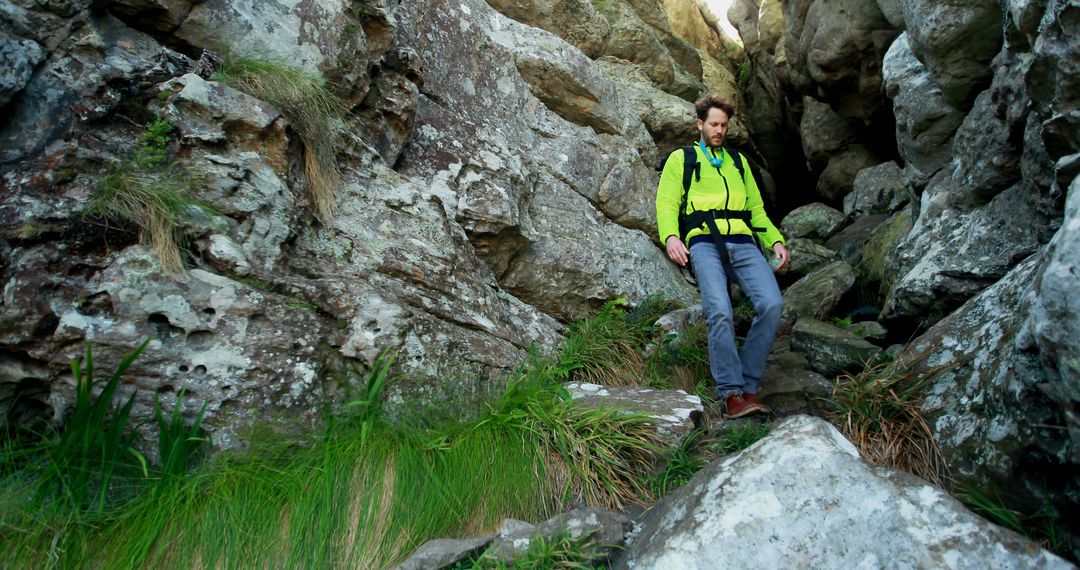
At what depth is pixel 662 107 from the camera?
1073 centimetres

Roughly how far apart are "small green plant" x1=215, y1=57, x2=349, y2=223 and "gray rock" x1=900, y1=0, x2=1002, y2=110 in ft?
16.4

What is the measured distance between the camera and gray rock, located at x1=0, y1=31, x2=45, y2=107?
3.67m

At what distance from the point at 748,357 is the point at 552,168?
3.80m

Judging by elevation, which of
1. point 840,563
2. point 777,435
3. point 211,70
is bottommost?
point 840,563

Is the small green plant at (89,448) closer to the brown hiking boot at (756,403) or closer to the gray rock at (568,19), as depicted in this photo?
the brown hiking boot at (756,403)

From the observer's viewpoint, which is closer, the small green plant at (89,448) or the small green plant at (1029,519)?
the small green plant at (1029,519)

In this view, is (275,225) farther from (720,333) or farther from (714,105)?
(714,105)

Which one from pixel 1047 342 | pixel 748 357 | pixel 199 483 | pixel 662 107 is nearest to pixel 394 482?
pixel 199 483

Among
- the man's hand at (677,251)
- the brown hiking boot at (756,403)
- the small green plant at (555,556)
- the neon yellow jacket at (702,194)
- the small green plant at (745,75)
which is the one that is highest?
the small green plant at (745,75)

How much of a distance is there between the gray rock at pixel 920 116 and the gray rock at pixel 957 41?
2.81 ft

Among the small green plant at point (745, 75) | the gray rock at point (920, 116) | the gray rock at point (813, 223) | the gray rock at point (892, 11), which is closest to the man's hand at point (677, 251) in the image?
the gray rock at point (920, 116)

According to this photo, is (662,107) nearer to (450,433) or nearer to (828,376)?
(828,376)

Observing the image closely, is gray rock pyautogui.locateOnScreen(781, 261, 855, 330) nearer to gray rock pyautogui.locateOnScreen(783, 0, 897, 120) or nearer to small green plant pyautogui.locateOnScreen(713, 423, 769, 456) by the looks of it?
small green plant pyautogui.locateOnScreen(713, 423, 769, 456)

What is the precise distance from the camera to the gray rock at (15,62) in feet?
12.0
